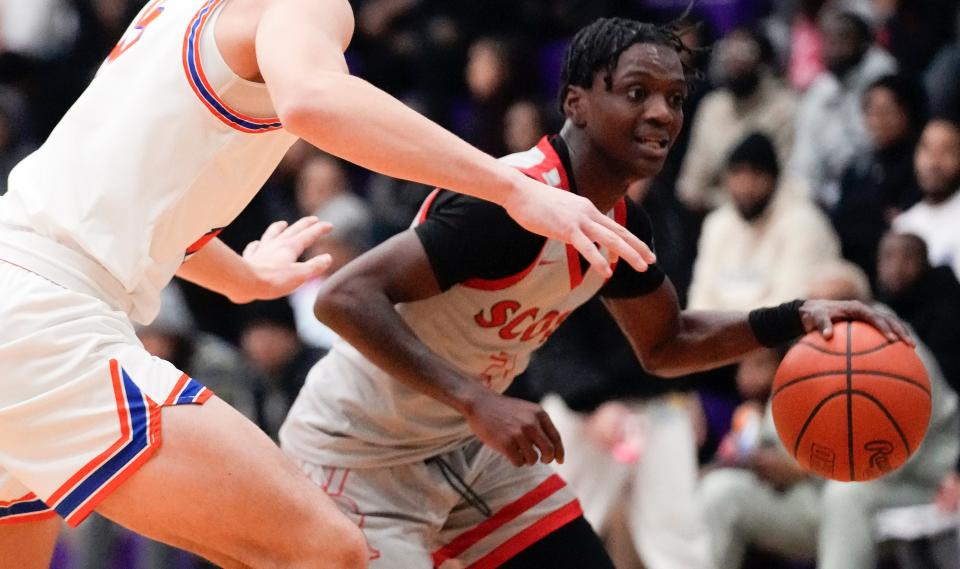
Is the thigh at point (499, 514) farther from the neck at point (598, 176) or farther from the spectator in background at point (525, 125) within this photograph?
the spectator in background at point (525, 125)

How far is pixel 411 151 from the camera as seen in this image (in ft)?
8.80

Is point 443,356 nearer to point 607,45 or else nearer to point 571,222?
point 607,45

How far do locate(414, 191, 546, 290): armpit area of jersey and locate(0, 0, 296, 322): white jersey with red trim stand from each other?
0.64 meters

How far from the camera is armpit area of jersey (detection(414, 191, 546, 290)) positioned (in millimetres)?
3650

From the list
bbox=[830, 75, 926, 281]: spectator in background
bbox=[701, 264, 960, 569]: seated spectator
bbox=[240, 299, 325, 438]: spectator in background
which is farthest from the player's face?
bbox=[240, 299, 325, 438]: spectator in background

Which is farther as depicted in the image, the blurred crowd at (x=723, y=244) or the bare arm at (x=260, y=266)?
the blurred crowd at (x=723, y=244)

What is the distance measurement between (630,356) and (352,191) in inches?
147

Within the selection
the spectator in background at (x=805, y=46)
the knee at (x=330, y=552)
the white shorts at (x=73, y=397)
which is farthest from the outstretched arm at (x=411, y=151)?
the spectator in background at (x=805, y=46)

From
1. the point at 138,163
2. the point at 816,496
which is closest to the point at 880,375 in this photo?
the point at 138,163

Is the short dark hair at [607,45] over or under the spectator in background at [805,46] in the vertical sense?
over

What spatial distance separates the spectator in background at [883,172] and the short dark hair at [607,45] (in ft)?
12.7

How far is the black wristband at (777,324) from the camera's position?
3.96m

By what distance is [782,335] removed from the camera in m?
4.00

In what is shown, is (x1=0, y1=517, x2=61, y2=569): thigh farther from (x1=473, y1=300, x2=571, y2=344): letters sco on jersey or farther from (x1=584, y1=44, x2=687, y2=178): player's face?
(x1=584, y1=44, x2=687, y2=178): player's face
